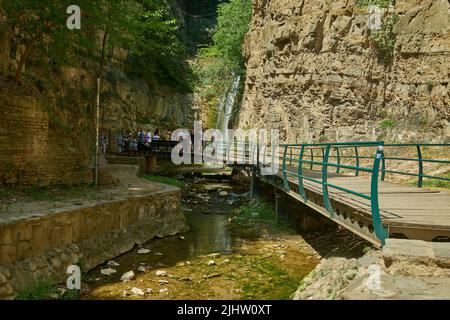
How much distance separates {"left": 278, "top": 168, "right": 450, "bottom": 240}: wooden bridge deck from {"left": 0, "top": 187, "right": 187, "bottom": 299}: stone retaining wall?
4365 millimetres

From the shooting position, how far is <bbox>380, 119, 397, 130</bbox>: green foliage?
52.2 feet

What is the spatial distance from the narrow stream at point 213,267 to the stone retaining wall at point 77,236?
37 centimetres

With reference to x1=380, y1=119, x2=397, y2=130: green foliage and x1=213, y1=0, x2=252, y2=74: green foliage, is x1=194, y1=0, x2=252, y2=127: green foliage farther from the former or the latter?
Answer: x1=380, y1=119, x2=397, y2=130: green foliage

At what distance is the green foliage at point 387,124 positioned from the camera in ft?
52.2

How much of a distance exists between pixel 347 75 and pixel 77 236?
48.7ft

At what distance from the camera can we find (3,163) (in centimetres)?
778

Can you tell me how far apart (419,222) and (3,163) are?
7.92 metres

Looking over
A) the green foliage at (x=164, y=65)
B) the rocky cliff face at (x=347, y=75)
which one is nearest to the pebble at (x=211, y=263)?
the rocky cliff face at (x=347, y=75)

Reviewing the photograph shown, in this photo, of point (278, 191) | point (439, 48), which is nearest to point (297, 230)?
point (278, 191)

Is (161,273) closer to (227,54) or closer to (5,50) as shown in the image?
(5,50)

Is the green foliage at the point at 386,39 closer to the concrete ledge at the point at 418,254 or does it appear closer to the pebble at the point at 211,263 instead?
the pebble at the point at 211,263

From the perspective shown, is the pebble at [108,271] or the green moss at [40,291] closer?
the green moss at [40,291]

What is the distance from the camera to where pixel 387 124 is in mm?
16125

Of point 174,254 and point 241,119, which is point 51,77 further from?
point 241,119
